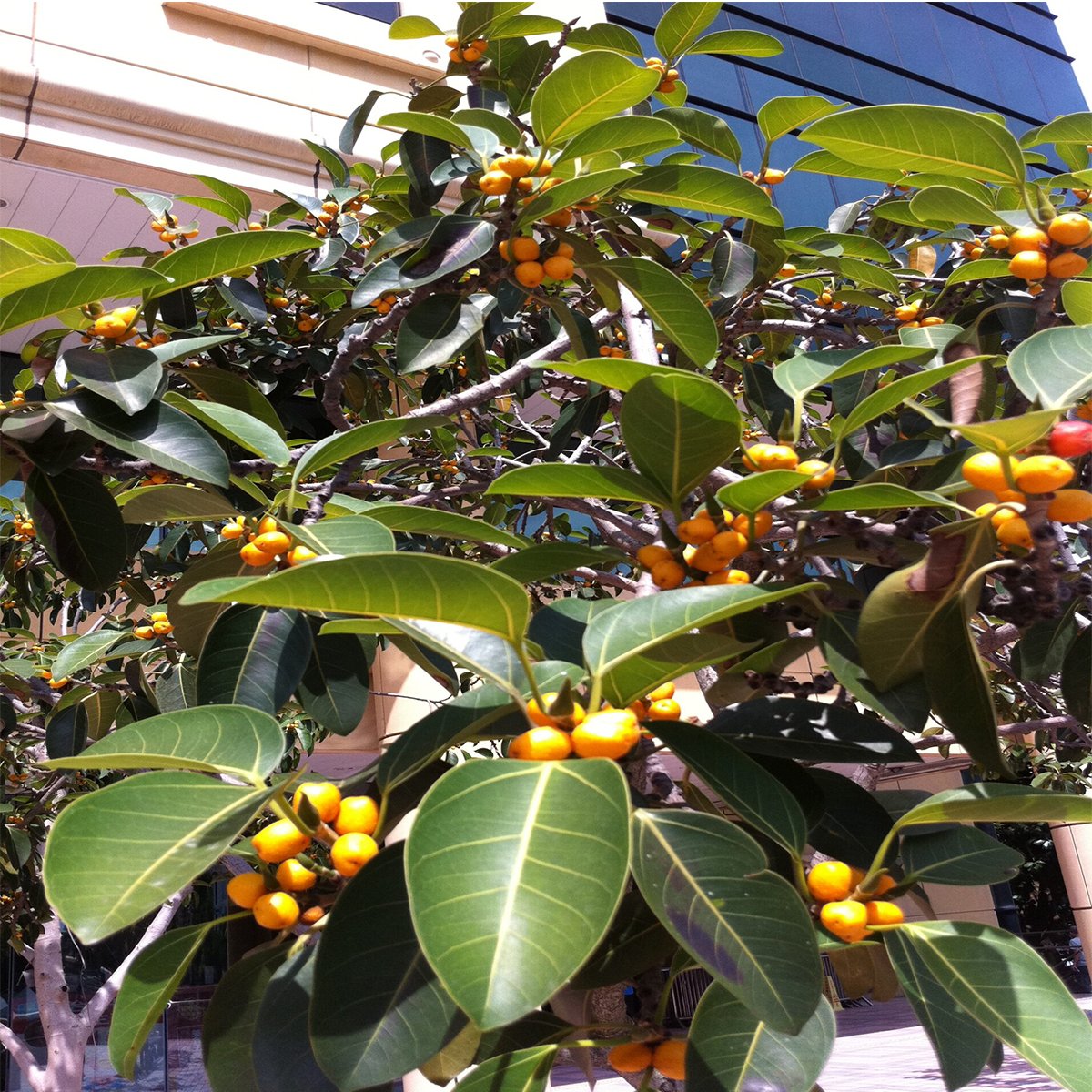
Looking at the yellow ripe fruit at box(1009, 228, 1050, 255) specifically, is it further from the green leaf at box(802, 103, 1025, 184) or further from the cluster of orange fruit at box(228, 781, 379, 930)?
the cluster of orange fruit at box(228, 781, 379, 930)

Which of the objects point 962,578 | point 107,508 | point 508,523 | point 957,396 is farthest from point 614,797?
point 508,523

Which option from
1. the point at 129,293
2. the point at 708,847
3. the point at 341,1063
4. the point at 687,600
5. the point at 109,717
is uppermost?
the point at 129,293

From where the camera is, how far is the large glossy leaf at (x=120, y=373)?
1.37 m

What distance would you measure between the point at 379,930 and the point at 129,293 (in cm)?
98

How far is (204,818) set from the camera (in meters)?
0.74

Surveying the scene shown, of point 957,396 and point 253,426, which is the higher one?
point 957,396

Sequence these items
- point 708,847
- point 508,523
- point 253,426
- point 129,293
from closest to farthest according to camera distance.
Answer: point 708,847 → point 129,293 → point 253,426 → point 508,523

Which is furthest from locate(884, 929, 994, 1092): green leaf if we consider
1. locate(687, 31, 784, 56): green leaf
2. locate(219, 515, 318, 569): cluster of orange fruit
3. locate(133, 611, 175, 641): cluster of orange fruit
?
locate(133, 611, 175, 641): cluster of orange fruit

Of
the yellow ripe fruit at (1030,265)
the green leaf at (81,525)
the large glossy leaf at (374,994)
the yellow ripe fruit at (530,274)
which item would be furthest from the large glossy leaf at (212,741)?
the yellow ripe fruit at (1030,265)

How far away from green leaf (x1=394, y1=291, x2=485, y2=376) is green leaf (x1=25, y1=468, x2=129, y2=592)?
0.53m

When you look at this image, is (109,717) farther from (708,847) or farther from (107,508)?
(708,847)

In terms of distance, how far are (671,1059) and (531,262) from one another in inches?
47.9

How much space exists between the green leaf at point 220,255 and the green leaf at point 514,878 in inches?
41.6

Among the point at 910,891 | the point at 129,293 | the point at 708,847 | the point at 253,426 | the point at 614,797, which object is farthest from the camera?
the point at 253,426
